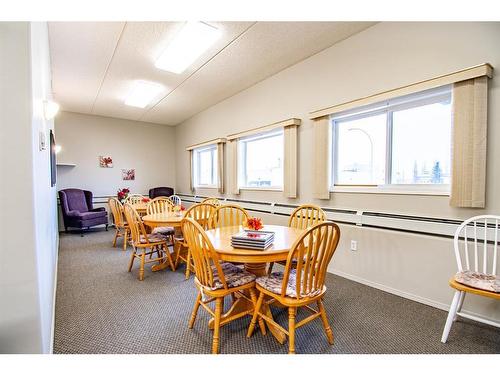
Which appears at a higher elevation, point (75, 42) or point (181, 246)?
point (75, 42)

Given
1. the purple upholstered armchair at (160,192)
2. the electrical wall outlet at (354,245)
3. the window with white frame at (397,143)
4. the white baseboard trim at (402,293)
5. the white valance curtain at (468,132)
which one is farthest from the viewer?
the purple upholstered armchair at (160,192)

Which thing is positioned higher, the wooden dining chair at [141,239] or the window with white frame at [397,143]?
the window with white frame at [397,143]

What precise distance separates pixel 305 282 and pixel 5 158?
1.57m

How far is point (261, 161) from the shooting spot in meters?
4.36

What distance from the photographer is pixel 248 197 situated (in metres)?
4.37

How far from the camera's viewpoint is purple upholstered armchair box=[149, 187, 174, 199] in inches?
252

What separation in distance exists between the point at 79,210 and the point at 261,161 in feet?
13.5

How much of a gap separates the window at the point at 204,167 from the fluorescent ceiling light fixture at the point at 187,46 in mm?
2429

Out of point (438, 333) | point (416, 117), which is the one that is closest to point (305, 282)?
point (438, 333)

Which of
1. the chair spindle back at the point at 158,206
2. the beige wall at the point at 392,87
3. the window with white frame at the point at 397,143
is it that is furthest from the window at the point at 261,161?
the chair spindle back at the point at 158,206

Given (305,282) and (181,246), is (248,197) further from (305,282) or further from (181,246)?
(305,282)

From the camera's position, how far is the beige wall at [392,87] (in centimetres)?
195

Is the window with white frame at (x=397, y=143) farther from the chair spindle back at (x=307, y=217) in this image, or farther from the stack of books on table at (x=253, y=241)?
the stack of books on table at (x=253, y=241)

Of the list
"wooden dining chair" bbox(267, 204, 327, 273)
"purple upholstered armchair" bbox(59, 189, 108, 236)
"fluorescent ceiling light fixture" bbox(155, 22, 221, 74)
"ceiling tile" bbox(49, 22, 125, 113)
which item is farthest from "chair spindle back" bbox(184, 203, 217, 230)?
"purple upholstered armchair" bbox(59, 189, 108, 236)
